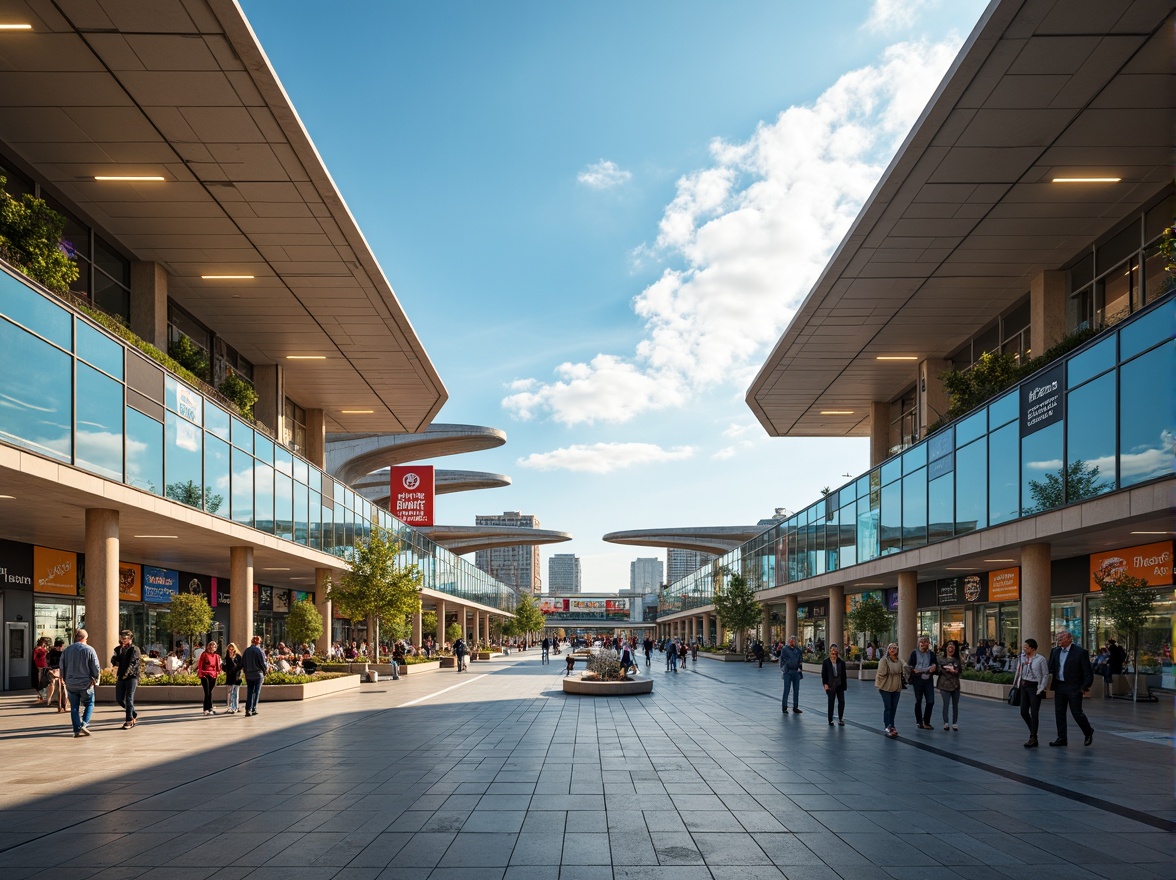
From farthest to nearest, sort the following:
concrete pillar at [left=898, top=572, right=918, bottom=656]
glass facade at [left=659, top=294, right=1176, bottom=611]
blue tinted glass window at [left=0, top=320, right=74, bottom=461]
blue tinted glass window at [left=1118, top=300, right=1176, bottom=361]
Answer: concrete pillar at [left=898, top=572, right=918, bottom=656]
glass facade at [left=659, top=294, right=1176, bottom=611]
blue tinted glass window at [left=1118, top=300, right=1176, bottom=361]
blue tinted glass window at [left=0, top=320, right=74, bottom=461]

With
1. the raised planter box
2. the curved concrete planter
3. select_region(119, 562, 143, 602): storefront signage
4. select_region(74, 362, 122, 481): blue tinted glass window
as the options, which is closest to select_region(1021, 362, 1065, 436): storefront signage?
the curved concrete planter

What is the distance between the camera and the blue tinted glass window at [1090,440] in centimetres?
1859

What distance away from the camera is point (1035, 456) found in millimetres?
21781

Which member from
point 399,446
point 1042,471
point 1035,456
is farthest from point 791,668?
point 399,446

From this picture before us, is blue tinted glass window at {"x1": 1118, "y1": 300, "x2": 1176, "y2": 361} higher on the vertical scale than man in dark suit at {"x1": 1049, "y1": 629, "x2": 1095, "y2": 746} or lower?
higher

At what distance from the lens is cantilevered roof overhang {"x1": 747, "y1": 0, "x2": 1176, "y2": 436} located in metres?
16.2

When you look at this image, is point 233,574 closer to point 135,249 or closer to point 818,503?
point 135,249

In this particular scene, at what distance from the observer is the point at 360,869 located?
749 centimetres

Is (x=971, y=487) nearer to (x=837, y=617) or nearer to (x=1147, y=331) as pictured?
(x=1147, y=331)

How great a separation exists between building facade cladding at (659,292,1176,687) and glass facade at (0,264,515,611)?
1696 centimetres

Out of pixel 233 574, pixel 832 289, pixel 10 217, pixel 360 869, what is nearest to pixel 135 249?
pixel 10 217

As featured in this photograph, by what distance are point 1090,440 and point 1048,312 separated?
8.58 metres

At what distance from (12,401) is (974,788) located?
49.0 ft

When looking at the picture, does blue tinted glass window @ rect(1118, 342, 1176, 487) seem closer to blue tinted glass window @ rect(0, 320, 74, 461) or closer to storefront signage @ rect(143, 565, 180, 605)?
blue tinted glass window @ rect(0, 320, 74, 461)
